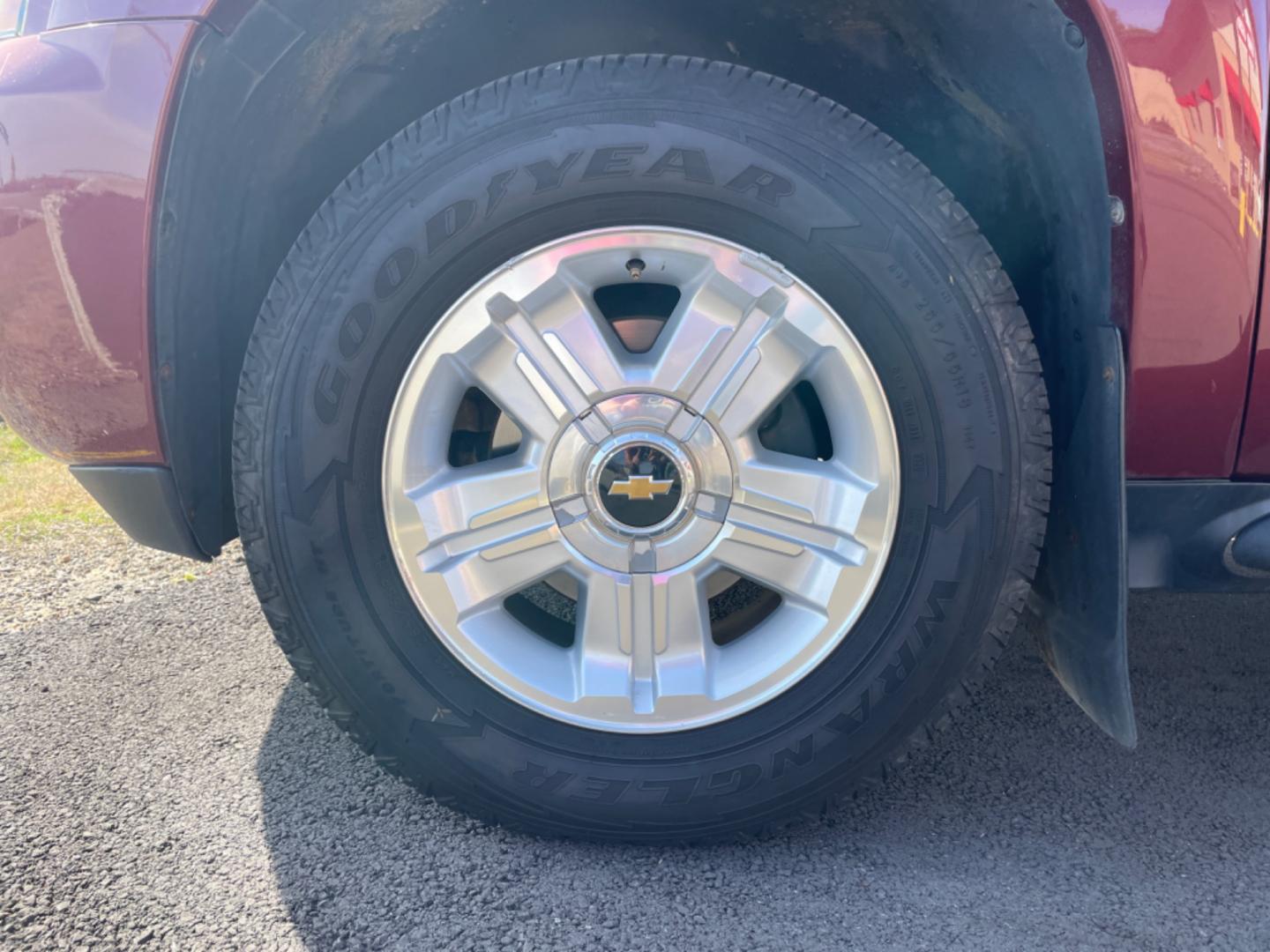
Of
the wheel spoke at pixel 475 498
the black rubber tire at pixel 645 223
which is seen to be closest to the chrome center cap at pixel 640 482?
the wheel spoke at pixel 475 498

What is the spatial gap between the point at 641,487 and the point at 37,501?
3533mm

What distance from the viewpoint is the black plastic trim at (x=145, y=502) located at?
1.53 metres

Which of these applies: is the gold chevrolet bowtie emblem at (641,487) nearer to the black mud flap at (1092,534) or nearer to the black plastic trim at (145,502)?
the black mud flap at (1092,534)

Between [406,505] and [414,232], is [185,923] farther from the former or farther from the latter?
[414,232]

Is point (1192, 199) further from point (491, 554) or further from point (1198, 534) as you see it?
point (491, 554)

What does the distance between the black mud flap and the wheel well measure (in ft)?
0.24

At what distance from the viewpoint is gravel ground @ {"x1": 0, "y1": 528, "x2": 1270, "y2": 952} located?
133 centimetres

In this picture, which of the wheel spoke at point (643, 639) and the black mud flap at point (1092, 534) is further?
the wheel spoke at point (643, 639)

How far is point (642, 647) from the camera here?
4.93 feet

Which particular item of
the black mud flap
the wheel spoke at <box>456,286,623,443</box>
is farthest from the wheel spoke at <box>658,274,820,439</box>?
the black mud flap

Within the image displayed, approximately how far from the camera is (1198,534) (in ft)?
4.84

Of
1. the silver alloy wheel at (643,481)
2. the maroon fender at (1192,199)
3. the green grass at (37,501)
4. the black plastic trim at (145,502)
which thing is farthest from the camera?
the green grass at (37,501)

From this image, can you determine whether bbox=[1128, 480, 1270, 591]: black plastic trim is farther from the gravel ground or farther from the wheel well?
the gravel ground

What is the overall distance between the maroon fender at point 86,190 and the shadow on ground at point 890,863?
0.81 metres
